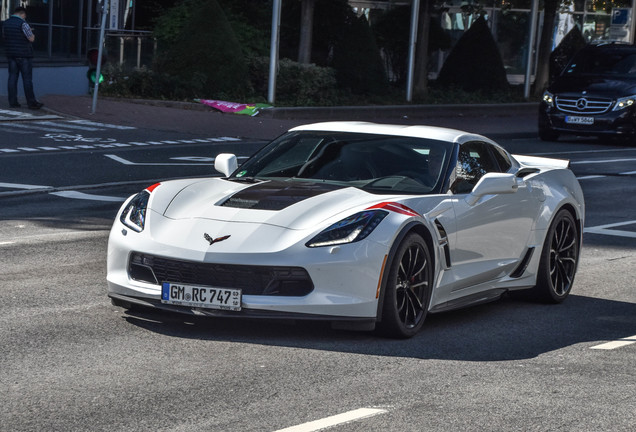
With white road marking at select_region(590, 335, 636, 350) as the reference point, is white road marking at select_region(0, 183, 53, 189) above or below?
below

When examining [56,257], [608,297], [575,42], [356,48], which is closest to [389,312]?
[608,297]

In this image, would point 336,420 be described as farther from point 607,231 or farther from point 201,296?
point 607,231

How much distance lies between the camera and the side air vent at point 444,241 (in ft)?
25.1

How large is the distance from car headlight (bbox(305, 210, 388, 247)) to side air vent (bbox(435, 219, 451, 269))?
0.57 meters

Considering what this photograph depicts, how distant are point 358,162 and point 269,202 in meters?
1.02

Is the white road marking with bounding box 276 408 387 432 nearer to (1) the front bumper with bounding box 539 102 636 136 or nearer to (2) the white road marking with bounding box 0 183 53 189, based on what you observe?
(2) the white road marking with bounding box 0 183 53 189

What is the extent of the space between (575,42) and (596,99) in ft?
58.2

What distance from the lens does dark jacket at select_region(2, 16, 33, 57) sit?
24656 mm

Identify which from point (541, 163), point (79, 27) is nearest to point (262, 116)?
point (79, 27)

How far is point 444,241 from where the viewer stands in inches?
303

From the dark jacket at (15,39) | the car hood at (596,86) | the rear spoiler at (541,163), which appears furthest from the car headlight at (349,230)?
the car hood at (596,86)

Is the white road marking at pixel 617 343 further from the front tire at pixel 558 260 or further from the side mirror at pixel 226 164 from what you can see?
the side mirror at pixel 226 164

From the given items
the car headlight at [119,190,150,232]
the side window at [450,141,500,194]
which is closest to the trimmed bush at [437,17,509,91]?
the side window at [450,141,500,194]

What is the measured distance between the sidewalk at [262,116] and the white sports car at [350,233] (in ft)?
48.3
